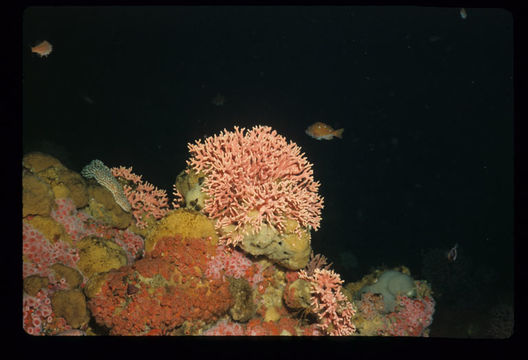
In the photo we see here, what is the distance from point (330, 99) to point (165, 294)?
16.5 m

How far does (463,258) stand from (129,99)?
1746cm

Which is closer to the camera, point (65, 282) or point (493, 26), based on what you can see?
point (65, 282)

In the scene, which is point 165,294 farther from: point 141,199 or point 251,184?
point 141,199

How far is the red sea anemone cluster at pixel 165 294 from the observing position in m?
2.96

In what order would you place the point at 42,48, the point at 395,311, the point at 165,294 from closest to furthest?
the point at 165,294, the point at 395,311, the point at 42,48

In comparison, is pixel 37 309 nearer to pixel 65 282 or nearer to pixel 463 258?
pixel 65 282

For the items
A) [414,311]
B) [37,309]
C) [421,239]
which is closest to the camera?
[37,309]

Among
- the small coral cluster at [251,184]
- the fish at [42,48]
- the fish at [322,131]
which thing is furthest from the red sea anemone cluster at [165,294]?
the fish at [42,48]

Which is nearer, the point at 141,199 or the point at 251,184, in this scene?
the point at 251,184

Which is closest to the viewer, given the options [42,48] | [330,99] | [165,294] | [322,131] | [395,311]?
[165,294]

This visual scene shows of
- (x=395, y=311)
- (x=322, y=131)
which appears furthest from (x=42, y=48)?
(x=395, y=311)

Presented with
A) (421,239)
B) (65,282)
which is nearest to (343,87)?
(421,239)

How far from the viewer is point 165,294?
3053 millimetres

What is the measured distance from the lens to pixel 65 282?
326 cm
